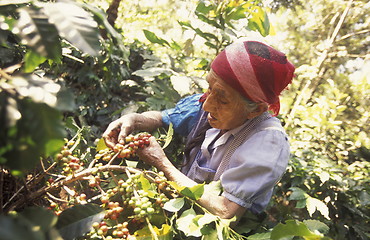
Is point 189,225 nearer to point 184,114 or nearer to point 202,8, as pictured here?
point 184,114

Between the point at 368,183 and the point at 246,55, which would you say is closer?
the point at 246,55

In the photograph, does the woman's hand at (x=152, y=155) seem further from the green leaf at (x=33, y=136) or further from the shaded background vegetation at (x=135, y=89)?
the green leaf at (x=33, y=136)

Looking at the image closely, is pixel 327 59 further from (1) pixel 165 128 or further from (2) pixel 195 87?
(1) pixel 165 128

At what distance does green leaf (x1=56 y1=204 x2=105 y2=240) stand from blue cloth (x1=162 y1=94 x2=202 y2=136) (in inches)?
38.0

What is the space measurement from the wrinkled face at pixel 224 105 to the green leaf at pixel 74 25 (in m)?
0.85

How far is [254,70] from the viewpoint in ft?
3.93

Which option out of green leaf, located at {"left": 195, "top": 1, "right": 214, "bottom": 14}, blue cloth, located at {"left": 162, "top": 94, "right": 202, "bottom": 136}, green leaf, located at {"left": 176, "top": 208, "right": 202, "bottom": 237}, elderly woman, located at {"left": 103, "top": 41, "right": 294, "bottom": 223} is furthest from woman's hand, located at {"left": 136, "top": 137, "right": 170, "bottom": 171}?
green leaf, located at {"left": 195, "top": 1, "right": 214, "bottom": 14}

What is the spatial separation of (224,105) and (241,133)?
170 millimetres

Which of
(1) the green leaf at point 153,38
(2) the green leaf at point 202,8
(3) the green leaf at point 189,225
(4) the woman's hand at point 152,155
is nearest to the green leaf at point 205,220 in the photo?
(3) the green leaf at point 189,225

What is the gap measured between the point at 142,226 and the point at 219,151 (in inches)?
25.4

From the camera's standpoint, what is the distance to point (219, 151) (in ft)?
4.73

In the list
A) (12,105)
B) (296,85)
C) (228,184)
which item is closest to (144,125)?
(228,184)

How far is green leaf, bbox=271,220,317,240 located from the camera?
0.72 meters

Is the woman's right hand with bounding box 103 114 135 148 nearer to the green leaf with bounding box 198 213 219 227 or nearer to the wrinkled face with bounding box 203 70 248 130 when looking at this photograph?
the wrinkled face with bounding box 203 70 248 130
